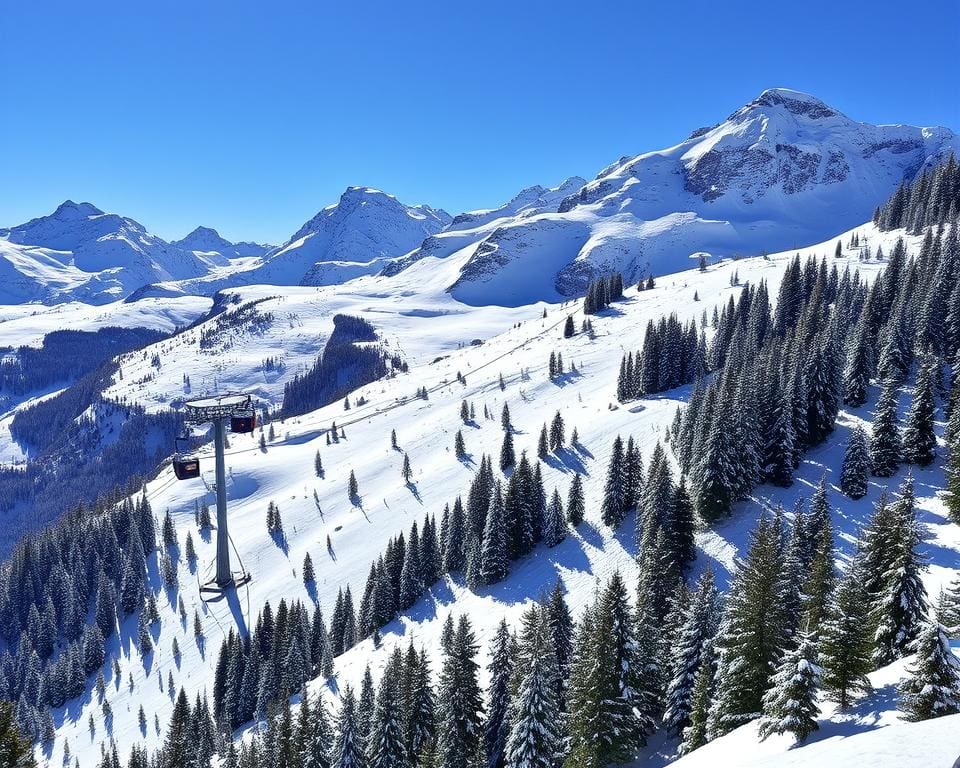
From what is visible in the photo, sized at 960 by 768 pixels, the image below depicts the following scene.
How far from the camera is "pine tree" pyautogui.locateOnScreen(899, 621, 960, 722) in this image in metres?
23.6

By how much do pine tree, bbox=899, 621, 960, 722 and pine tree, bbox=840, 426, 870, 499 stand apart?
4655cm

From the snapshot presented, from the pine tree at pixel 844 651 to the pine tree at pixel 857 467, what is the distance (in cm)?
4253

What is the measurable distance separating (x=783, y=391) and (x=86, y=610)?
517ft

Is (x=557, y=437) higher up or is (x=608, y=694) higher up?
(x=608, y=694)

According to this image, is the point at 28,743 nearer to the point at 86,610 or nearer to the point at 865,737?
the point at 865,737

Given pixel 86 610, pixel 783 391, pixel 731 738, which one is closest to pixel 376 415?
pixel 86 610

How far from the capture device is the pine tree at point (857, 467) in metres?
64.9

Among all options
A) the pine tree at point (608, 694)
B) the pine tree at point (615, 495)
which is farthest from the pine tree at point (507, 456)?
the pine tree at point (608, 694)

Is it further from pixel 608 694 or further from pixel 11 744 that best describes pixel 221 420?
pixel 608 694

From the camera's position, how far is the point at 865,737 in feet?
75.9

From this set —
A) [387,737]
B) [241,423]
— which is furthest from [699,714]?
[241,423]

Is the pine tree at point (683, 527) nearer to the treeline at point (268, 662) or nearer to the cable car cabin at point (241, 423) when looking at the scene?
the treeline at point (268, 662)

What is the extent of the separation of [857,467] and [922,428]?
965 cm

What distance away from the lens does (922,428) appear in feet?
218
